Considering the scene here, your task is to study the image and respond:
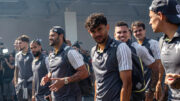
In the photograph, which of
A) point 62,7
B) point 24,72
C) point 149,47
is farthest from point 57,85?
point 62,7

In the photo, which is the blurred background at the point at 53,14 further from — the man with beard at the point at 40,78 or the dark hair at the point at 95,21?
the dark hair at the point at 95,21

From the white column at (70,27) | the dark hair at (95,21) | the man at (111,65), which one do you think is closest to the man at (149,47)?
the man at (111,65)

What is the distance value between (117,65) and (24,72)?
15.2ft

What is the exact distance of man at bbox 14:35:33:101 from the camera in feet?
25.3

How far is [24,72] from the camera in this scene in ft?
25.5

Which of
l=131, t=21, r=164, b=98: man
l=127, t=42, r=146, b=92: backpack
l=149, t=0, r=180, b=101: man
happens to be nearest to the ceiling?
l=131, t=21, r=164, b=98: man

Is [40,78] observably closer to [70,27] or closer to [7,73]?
[7,73]

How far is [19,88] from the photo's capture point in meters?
7.98

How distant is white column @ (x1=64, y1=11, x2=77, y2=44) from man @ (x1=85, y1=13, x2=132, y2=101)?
1415 centimetres

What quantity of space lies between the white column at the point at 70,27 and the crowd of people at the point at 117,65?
1006 cm

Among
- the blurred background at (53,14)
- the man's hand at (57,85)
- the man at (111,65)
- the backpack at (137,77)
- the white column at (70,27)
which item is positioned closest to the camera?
the man at (111,65)

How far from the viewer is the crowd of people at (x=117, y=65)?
112 inches

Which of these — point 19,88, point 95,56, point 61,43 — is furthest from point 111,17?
point 95,56

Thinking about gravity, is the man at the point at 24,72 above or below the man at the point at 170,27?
below
